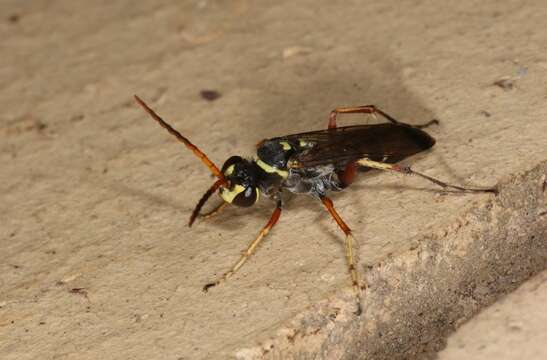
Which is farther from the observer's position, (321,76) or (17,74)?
(17,74)

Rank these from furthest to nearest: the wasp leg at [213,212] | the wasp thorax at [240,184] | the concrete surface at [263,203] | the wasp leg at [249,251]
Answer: the wasp leg at [213,212] < the wasp thorax at [240,184] < the wasp leg at [249,251] < the concrete surface at [263,203]

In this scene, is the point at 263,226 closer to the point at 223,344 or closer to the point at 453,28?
the point at 223,344

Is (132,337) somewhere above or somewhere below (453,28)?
below

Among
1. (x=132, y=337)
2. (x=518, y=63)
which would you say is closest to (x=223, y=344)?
(x=132, y=337)

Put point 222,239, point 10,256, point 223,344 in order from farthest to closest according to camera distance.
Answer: point 10,256 < point 222,239 < point 223,344

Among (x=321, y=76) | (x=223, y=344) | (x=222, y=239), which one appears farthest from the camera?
(x=321, y=76)

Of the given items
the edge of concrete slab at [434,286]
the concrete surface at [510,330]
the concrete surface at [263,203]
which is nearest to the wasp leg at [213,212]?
the concrete surface at [263,203]

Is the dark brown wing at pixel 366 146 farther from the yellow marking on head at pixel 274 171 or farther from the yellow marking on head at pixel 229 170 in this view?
the yellow marking on head at pixel 229 170
